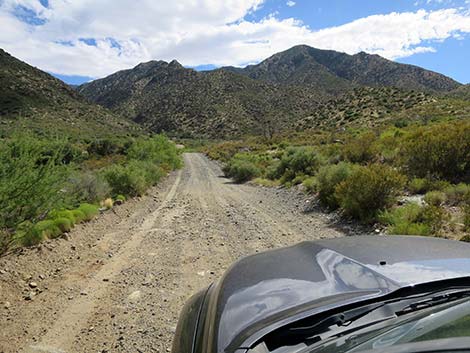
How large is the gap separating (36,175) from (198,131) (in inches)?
3998

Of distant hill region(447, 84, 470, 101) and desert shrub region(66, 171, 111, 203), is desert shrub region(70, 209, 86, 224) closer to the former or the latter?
desert shrub region(66, 171, 111, 203)

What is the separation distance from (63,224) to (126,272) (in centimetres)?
317

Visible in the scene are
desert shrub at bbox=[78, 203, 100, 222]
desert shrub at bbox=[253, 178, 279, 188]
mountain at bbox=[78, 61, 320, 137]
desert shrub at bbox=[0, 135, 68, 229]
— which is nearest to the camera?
desert shrub at bbox=[0, 135, 68, 229]

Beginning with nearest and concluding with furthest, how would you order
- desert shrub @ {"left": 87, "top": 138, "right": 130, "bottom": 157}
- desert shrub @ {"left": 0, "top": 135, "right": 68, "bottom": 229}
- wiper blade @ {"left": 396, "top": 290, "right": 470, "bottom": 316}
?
1. wiper blade @ {"left": 396, "top": 290, "right": 470, "bottom": 316}
2. desert shrub @ {"left": 0, "top": 135, "right": 68, "bottom": 229}
3. desert shrub @ {"left": 87, "top": 138, "right": 130, "bottom": 157}

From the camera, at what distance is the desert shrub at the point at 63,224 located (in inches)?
365

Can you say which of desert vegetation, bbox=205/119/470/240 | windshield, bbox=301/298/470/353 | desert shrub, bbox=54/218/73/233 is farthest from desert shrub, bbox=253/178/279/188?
windshield, bbox=301/298/470/353

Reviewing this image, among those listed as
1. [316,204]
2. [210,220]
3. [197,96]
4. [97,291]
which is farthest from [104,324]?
[197,96]

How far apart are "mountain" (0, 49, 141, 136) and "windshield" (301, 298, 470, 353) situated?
64458mm

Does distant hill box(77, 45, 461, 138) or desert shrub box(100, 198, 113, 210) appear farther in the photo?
distant hill box(77, 45, 461, 138)

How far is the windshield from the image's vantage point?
1.41 meters

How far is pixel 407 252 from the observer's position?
2586 mm

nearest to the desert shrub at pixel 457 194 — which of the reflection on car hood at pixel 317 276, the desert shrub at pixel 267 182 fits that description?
the reflection on car hood at pixel 317 276

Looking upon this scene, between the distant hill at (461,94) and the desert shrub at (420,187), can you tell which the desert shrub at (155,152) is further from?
the distant hill at (461,94)

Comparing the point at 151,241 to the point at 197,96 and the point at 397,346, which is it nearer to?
the point at 397,346
